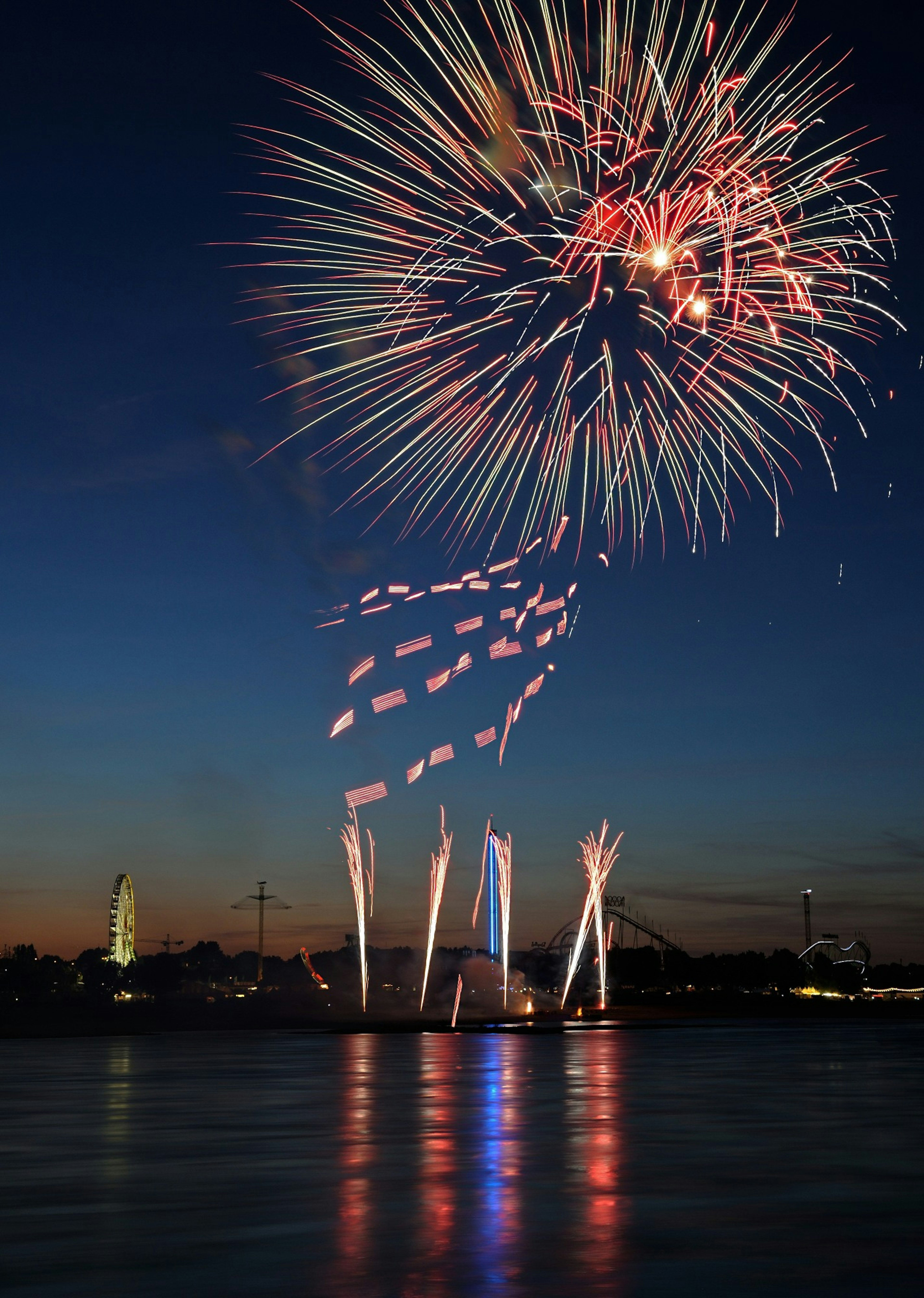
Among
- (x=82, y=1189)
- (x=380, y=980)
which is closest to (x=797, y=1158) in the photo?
(x=82, y=1189)

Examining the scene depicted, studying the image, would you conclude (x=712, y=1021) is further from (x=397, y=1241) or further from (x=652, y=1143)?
(x=397, y=1241)

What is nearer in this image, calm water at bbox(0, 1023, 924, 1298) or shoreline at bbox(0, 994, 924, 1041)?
calm water at bbox(0, 1023, 924, 1298)

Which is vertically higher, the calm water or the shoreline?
the calm water

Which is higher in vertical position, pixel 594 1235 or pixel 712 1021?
pixel 594 1235

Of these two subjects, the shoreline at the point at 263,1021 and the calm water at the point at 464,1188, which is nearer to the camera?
the calm water at the point at 464,1188

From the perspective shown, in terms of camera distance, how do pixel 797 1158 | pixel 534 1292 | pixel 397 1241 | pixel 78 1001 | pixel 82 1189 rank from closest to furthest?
pixel 534 1292 → pixel 397 1241 → pixel 82 1189 → pixel 797 1158 → pixel 78 1001

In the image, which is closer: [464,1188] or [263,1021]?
[464,1188]

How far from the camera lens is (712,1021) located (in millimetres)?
166625

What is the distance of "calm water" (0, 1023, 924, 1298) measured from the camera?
13.4 m

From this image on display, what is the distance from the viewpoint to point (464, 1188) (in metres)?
19.6

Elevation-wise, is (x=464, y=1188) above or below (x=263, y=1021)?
above

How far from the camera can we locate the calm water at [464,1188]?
529 inches

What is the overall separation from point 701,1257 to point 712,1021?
16046cm

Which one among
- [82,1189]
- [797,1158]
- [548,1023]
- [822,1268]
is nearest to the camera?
[822,1268]
